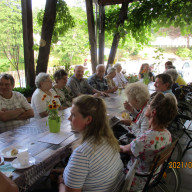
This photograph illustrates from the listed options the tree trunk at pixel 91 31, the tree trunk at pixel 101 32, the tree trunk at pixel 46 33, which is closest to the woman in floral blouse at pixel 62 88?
the tree trunk at pixel 46 33

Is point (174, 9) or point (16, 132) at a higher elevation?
point (174, 9)

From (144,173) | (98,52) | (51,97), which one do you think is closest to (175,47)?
(98,52)

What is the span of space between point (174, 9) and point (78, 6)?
2.36 metres

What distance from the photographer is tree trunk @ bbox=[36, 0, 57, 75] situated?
3.02 metres

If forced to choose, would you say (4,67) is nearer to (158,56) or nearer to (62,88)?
(62,88)

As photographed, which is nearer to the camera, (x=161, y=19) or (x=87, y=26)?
(x=161, y=19)

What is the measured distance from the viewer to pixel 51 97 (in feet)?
7.81

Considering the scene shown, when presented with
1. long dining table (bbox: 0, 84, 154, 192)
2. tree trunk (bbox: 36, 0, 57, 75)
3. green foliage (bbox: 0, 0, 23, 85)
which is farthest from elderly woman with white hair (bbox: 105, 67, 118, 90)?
long dining table (bbox: 0, 84, 154, 192)

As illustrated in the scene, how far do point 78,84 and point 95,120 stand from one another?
2435mm

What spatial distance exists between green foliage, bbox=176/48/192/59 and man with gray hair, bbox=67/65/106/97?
209 inches

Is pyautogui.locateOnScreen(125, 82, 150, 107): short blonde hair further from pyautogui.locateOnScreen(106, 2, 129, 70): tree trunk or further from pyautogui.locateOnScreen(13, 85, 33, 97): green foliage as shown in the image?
pyautogui.locateOnScreen(106, 2, 129, 70): tree trunk

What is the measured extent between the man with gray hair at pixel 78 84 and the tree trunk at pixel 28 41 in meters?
0.68

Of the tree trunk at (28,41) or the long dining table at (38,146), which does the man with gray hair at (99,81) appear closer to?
the tree trunk at (28,41)

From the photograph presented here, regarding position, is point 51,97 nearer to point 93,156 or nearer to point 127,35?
point 93,156
